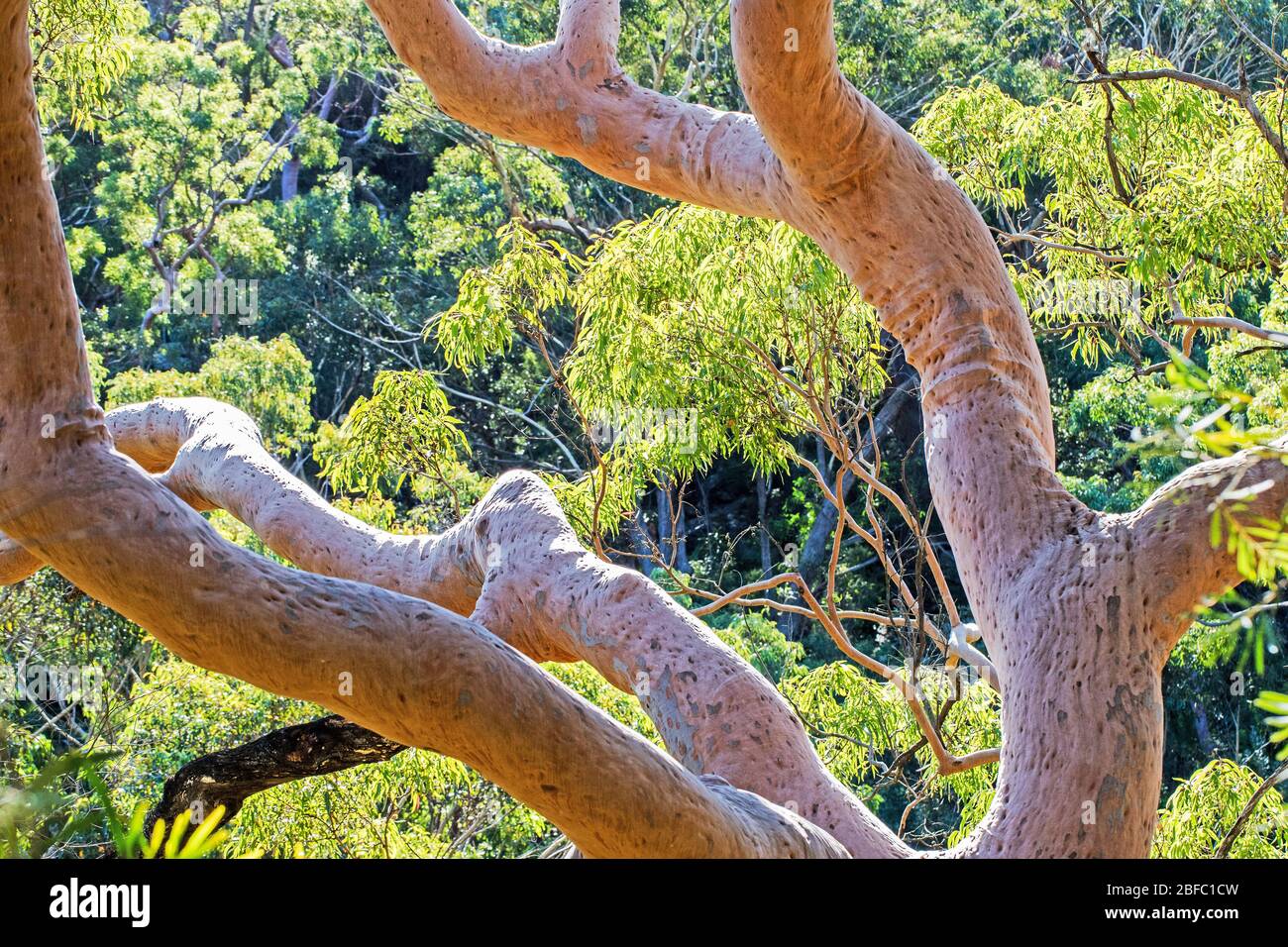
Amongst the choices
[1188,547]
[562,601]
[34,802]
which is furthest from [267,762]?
[34,802]

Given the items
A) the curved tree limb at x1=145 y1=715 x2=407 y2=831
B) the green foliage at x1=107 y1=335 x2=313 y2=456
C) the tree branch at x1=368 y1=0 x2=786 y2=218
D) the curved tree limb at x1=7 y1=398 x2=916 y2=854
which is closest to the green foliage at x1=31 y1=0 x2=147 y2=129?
the curved tree limb at x1=7 y1=398 x2=916 y2=854

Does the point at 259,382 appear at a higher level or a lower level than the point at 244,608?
higher

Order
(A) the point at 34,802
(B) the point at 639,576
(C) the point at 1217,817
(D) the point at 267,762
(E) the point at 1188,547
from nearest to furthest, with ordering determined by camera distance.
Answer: (A) the point at 34,802, (E) the point at 1188,547, (B) the point at 639,576, (D) the point at 267,762, (C) the point at 1217,817

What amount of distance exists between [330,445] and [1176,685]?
6.83 meters

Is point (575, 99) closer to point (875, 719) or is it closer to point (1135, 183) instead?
point (875, 719)

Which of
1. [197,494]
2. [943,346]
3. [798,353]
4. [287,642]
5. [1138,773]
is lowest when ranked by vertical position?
[1138,773]

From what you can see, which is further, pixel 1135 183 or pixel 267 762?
pixel 1135 183

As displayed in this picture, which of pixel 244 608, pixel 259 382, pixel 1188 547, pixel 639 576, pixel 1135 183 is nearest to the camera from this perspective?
pixel 244 608

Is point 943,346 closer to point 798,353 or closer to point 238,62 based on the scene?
point 798,353
